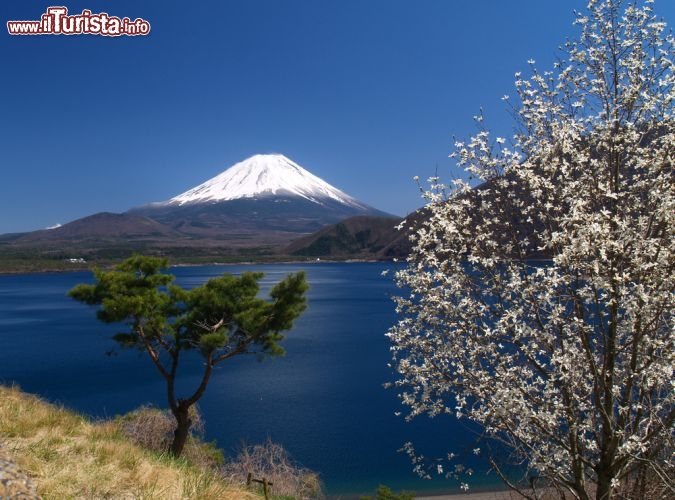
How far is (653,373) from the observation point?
496 cm

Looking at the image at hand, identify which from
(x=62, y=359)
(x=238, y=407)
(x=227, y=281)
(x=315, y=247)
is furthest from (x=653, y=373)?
(x=315, y=247)

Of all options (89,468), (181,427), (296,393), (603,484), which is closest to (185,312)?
(181,427)

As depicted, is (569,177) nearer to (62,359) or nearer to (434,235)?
(434,235)

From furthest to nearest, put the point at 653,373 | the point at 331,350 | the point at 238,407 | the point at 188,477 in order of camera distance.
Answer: the point at 331,350
the point at 238,407
the point at 653,373
the point at 188,477

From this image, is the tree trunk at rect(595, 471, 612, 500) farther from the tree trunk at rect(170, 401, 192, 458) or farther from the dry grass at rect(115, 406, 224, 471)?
the dry grass at rect(115, 406, 224, 471)

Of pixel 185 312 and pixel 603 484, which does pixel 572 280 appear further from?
pixel 185 312

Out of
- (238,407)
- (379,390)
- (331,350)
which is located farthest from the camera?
(331,350)

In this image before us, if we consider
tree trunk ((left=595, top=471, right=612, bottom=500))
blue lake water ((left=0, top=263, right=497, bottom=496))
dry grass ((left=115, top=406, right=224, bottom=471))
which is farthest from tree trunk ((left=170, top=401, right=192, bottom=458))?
tree trunk ((left=595, top=471, right=612, bottom=500))

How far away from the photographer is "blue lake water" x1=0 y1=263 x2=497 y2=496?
19812mm

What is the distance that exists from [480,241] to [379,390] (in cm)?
2392

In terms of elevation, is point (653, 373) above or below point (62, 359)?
above

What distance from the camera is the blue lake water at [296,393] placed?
19.8 meters

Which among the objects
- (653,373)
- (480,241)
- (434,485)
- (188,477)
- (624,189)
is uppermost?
(624,189)

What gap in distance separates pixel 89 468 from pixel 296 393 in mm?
24030
